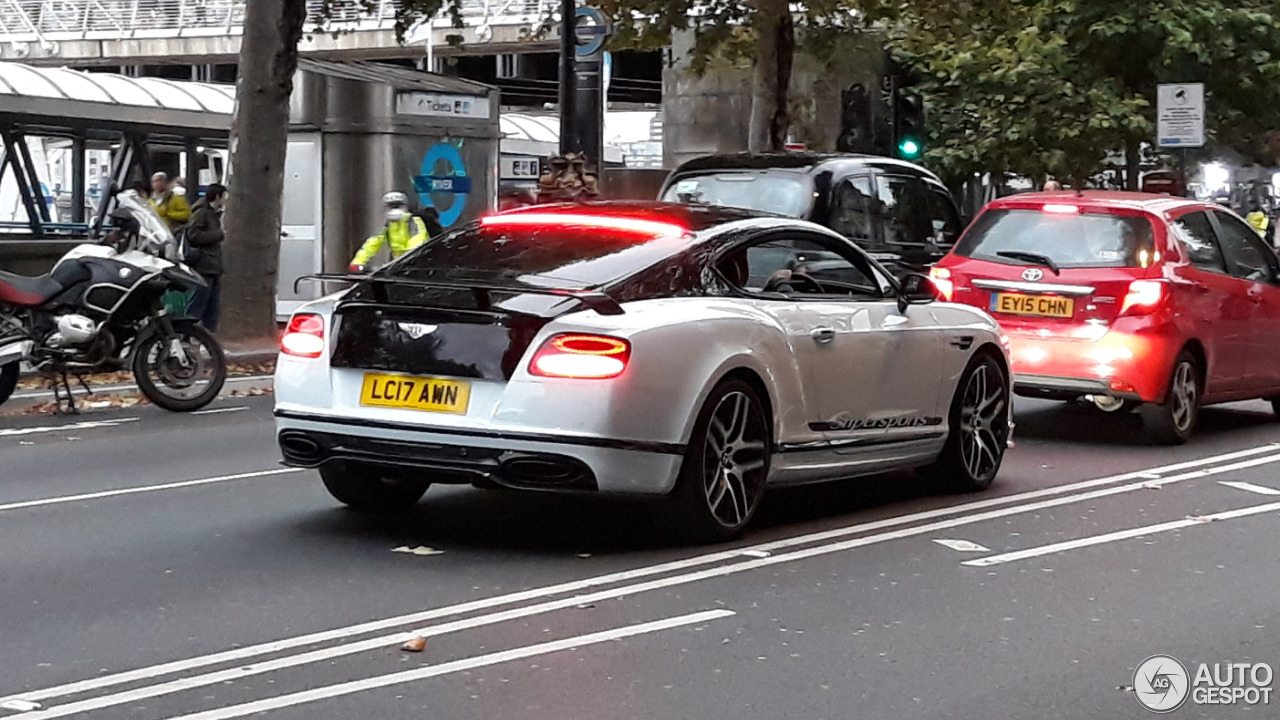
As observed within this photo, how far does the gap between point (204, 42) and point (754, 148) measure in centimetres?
3374

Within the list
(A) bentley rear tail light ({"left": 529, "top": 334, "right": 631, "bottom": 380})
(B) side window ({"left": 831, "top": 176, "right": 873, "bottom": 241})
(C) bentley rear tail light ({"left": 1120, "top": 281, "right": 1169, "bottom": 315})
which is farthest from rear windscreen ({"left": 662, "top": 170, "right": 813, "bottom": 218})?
(A) bentley rear tail light ({"left": 529, "top": 334, "right": 631, "bottom": 380})

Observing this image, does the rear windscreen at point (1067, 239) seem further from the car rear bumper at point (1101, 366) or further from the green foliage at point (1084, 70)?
the green foliage at point (1084, 70)

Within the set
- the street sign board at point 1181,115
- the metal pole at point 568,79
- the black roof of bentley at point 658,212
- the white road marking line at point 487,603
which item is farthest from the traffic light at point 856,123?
the black roof of bentley at point 658,212

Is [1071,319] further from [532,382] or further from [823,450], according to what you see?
[532,382]

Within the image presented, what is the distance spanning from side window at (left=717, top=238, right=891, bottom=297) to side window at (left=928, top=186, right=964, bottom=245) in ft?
24.2

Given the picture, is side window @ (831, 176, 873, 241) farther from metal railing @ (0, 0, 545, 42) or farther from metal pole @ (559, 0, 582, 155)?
metal railing @ (0, 0, 545, 42)

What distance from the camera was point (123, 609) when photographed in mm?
6973

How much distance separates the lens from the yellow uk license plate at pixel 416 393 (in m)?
8.02

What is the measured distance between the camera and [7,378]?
45.5ft

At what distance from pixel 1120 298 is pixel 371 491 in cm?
552

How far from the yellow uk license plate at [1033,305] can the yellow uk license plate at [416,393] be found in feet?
19.2

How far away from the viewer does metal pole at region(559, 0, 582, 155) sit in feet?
69.2

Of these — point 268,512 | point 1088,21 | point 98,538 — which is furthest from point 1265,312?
point 1088,21

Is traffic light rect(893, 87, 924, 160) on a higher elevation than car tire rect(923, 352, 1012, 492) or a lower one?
higher
